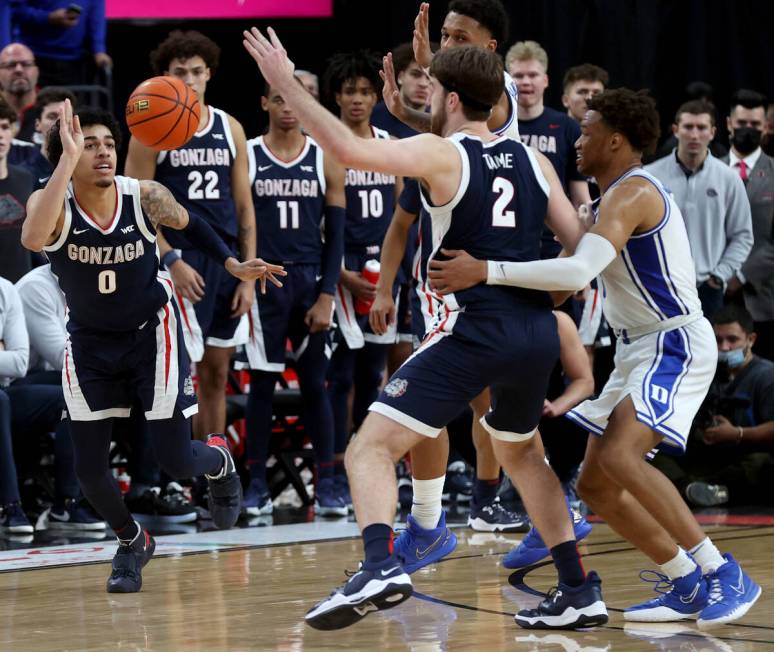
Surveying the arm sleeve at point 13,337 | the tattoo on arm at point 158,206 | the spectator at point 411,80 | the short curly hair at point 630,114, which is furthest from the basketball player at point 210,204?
the short curly hair at point 630,114

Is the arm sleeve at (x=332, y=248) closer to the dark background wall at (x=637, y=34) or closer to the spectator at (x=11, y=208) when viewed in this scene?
the spectator at (x=11, y=208)

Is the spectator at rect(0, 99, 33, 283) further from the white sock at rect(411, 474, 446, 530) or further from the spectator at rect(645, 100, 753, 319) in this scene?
the spectator at rect(645, 100, 753, 319)

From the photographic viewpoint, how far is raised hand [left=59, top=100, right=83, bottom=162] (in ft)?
16.7

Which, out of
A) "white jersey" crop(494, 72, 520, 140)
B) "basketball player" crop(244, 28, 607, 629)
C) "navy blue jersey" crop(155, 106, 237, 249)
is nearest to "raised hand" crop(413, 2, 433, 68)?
"white jersey" crop(494, 72, 520, 140)

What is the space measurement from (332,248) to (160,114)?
1.64 meters

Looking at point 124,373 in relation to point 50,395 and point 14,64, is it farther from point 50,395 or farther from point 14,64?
point 14,64

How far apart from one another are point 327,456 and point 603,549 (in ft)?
6.58

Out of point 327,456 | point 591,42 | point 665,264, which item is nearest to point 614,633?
point 665,264

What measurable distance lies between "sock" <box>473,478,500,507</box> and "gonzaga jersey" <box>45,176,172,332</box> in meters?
2.12

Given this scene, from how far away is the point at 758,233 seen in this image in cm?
926

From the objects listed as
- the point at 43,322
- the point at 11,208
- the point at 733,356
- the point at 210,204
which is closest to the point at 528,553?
the point at 210,204

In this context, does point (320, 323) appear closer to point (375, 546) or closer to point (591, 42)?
point (375, 546)

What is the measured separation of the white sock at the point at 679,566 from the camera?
4727 mm

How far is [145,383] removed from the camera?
5.59m
